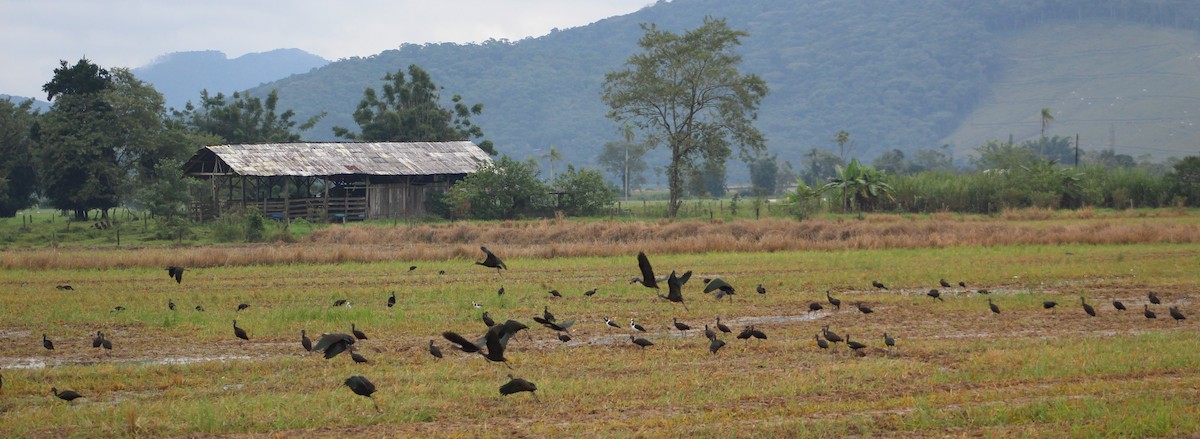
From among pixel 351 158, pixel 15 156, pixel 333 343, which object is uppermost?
pixel 15 156

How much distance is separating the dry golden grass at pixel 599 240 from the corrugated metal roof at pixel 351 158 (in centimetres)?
Result: 1000

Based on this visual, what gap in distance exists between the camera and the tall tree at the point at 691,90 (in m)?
56.6

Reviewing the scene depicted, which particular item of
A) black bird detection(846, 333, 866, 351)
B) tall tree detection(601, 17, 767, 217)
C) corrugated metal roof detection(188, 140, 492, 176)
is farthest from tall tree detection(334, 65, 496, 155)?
black bird detection(846, 333, 866, 351)

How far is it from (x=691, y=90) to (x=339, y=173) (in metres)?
18.5

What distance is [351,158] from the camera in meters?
52.1

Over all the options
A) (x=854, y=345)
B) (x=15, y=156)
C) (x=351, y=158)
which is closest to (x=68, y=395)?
(x=854, y=345)

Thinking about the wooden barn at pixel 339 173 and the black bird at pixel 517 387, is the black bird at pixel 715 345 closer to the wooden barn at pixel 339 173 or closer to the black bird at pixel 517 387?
the black bird at pixel 517 387

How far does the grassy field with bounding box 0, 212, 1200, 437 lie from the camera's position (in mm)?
10148

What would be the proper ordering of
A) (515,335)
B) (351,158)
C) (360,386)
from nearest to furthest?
(360,386), (515,335), (351,158)

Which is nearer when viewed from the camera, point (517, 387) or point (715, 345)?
point (517, 387)

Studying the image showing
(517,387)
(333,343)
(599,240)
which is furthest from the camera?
(599,240)

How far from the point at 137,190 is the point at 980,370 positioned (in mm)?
50224

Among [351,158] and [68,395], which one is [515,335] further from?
[351,158]

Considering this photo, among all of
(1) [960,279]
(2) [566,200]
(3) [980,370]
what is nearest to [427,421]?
(3) [980,370]
